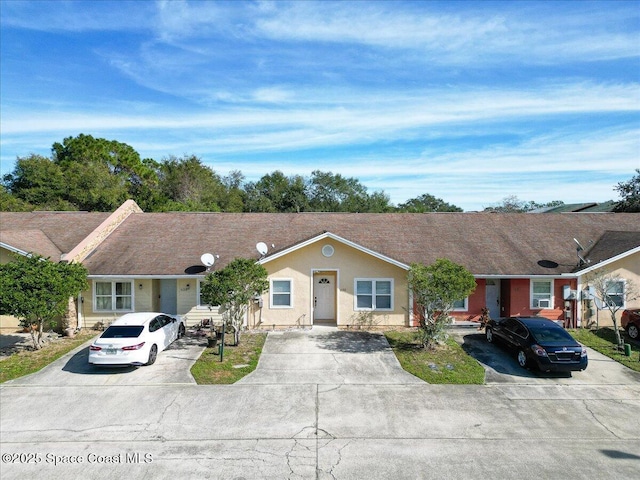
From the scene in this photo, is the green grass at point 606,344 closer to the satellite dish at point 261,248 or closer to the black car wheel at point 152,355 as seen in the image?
the satellite dish at point 261,248

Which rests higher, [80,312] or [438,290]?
[438,290]

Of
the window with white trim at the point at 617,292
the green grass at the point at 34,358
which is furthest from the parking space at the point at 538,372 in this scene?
the green grass at the point at 34,358

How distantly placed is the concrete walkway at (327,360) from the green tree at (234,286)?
2084 mm

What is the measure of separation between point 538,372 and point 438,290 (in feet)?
13.8

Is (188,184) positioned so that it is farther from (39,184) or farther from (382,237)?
(382,237)

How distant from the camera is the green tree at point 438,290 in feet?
54.5

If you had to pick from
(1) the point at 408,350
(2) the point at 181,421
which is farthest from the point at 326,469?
(1) the point at 408,350

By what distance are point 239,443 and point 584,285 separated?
59.5 feet

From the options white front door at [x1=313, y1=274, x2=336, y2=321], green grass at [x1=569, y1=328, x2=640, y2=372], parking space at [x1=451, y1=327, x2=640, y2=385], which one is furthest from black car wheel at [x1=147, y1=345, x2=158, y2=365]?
green grass at [x1=569, y1=328, x2=640, y2=372]

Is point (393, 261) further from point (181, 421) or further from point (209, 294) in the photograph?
point (181, 421)

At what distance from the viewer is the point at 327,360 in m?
16.5

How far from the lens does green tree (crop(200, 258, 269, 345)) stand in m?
16.7

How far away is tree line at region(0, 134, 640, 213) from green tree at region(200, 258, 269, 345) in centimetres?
2647

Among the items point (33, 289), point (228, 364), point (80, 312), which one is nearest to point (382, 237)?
point (228, 364)
